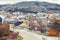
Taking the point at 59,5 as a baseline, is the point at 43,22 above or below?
below

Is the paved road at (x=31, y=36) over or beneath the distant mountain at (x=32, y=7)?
beneath

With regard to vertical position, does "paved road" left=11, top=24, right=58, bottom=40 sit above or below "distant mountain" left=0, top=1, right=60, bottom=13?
below

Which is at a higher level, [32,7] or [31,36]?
[32,7]

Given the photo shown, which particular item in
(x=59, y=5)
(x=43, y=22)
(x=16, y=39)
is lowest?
(x=16, y=39)

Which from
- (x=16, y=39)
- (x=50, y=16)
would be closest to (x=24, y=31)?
(x=16, y=39)

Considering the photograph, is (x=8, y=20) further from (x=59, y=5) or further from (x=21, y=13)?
(x=59, y=5)

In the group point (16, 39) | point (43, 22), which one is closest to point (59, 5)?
point (43, 22)
